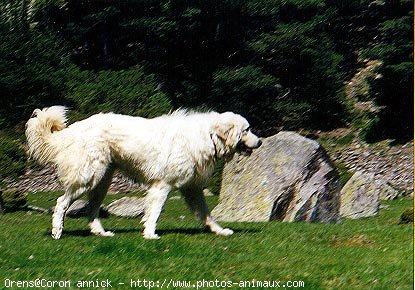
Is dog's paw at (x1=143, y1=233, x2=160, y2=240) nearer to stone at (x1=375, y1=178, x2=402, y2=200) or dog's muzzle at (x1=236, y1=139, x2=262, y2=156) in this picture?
dog's muzzle at (x1=236, y1=139, x2=262, y2=156)

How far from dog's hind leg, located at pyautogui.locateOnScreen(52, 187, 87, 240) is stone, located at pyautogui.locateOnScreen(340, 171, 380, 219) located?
9.67 meters

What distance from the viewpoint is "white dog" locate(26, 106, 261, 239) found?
1196 cm

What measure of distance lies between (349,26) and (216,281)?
47690 millimetres

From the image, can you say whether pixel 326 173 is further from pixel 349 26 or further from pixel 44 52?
pixel 349 26

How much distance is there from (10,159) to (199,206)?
12.1 m

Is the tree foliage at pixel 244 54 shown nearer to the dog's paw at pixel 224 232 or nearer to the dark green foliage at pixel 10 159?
the dark green foliage at pixel 10 159

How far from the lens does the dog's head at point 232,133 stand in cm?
1233

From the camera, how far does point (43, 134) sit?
1238 centimetres

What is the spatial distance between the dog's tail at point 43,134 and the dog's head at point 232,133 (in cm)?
249

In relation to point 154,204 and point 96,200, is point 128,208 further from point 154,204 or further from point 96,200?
point 154,204

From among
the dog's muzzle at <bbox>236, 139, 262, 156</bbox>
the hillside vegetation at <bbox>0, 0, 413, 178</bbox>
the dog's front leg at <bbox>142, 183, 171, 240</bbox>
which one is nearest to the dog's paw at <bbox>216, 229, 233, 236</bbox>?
the dog's front leg at <bbox>142, 183, 171, 240</bbox>

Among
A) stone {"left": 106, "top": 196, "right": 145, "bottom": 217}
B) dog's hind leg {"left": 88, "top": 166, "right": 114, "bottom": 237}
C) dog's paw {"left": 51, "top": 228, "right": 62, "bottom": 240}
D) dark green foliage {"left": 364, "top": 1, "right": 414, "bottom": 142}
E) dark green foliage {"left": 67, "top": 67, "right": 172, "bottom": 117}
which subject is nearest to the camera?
dog's paw {"left": 51, "top": 228, "right": 62, "bottom": 240}

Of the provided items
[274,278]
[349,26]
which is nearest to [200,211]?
[274,278]

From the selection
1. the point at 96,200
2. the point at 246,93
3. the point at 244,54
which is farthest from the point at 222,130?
the point at 244,54
